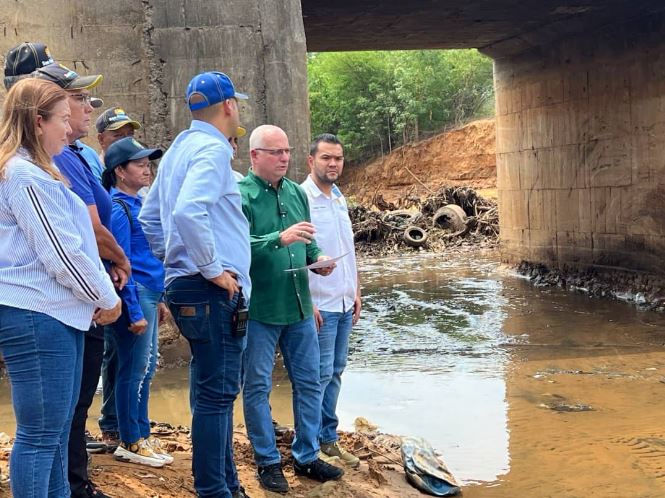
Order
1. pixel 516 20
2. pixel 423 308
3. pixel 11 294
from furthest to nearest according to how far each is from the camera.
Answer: pixel 516 20, pixel 423 308, pixel 11 294

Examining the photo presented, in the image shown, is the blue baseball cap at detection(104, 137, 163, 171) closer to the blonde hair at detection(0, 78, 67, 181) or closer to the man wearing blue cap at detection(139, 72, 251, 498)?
the man wearing blue cap at detection(139, 72, 251, 498)

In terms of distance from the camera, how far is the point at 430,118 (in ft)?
141

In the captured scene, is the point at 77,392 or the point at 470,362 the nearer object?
the point at 77,392

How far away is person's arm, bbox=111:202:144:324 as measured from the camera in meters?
4.12

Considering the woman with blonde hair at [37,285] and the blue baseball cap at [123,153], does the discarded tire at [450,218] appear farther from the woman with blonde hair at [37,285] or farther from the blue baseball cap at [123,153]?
the woman with blonde hair at [37,285]

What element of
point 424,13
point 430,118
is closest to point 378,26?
point 424,13

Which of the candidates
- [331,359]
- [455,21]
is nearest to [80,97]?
[331,359]

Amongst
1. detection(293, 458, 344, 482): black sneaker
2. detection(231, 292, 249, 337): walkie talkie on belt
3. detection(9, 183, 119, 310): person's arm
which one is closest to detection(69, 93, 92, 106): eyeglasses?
detection(9, 183, 119, 310): person's arm

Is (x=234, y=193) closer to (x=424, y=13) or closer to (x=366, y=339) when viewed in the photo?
(x=366, y=339)

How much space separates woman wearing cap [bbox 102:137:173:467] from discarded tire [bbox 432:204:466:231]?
18586mm

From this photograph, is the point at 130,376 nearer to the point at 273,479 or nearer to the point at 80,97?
the point at 273,479

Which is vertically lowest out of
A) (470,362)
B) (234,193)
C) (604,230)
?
(470,362)

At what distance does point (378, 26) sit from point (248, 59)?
22.1 feet

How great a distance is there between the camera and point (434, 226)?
75.6ft
